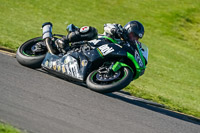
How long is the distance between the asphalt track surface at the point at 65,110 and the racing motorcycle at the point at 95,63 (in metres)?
0.19

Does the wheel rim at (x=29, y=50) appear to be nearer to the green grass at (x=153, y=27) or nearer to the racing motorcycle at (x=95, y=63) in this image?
the racing motorcycle at (x=95, y=63)

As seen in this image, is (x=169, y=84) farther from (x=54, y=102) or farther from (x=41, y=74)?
(x=54, y=102)

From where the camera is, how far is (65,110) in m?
4.71

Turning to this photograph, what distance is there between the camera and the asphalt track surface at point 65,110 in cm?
418

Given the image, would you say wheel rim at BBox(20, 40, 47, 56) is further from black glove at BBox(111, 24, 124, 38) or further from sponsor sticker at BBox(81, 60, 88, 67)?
black glove at BBox(111, 24, 124, 38)

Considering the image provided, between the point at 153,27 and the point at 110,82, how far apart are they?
37.9 ft

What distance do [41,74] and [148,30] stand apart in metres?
10.8

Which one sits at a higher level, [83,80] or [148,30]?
[83,80]

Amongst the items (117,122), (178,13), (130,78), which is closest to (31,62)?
(130,78)

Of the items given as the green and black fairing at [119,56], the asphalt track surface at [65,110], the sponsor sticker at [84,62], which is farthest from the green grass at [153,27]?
the asphalt track surface at [65,110]

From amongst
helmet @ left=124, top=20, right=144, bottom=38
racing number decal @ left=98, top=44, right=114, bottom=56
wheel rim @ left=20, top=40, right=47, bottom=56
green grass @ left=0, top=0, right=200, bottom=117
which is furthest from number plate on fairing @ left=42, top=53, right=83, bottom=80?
green grass @ left=0, top=0, right=200, bottom=117

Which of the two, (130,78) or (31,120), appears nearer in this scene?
(31,120)

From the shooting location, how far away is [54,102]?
16.3 feet

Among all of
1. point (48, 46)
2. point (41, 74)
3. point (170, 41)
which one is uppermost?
point (48, 46)
